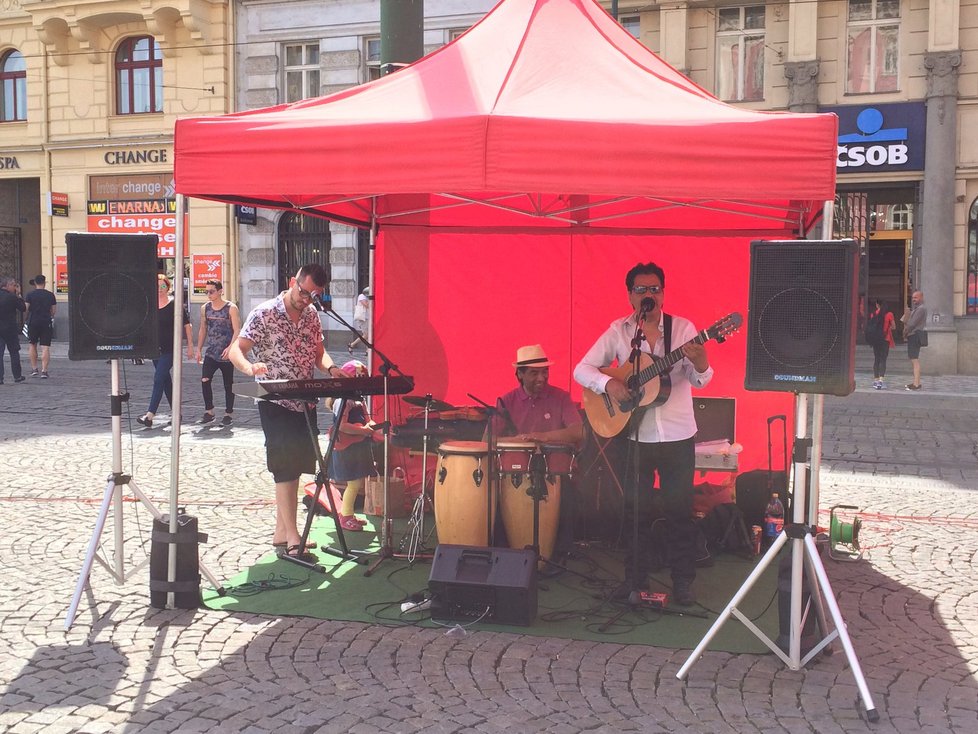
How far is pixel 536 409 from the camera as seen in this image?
22.1ft

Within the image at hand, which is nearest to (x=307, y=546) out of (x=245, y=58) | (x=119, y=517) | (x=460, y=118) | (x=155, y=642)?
(x=119, y=517)

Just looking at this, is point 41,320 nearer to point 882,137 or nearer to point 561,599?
point 561,599

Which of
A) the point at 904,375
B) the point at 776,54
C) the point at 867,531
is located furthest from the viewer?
the point at 776,54

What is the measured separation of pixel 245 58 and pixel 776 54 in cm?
1225

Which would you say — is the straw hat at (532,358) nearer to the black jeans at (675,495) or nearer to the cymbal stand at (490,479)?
the cymbal stand at (490,479)

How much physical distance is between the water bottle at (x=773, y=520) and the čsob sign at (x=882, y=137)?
1431 cm

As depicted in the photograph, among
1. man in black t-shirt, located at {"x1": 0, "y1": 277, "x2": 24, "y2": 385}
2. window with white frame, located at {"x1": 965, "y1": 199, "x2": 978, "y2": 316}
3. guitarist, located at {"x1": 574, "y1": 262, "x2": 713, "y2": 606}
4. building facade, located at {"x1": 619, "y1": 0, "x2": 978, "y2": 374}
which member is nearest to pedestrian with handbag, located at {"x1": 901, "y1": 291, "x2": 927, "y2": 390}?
building facade, located at {"x1": 619, "y1": 0, "x2": 978, "y2": 374}

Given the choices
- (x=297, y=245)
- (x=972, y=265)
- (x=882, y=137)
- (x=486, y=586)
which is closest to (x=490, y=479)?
(x=486, y=586)

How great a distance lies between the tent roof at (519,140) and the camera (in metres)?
4.66

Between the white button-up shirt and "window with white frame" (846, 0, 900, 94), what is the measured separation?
16.3 metres

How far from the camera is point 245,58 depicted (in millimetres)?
24188

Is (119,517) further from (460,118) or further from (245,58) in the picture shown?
(245,58)

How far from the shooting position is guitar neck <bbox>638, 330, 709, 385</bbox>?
5.33m

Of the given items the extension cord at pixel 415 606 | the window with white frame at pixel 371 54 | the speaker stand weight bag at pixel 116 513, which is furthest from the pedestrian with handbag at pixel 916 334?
the speaker stand weight bag at pixel 116 513
